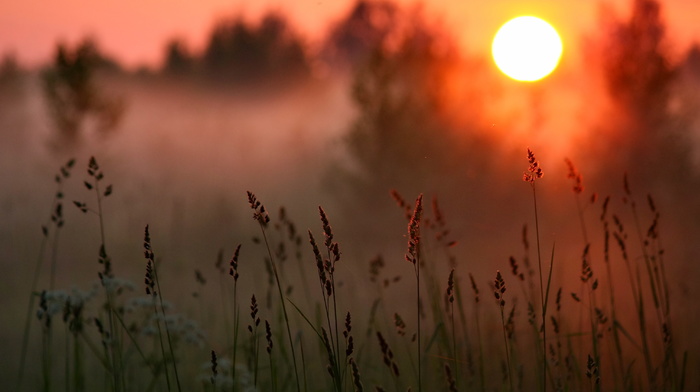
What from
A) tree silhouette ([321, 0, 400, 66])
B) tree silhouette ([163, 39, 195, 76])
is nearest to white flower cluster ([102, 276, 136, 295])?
→ tree silhouette ([321, 0, 400, 66])

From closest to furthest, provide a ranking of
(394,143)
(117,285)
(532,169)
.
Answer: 1. (532,169)
2. (117,285)
3. (394,143)

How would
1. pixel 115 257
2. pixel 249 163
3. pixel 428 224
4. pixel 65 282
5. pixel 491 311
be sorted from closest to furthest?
pixel 428 224 < pixel 491 311 < pixel 115 257 < pixel 65 282 < pixel 249 163

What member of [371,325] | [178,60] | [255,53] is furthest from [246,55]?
[371,325]

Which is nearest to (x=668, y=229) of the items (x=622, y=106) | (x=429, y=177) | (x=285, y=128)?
(x=622, y=106)

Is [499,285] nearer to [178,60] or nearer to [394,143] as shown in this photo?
[394,143]

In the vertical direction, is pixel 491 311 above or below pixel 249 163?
below

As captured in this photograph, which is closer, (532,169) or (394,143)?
(532,169)

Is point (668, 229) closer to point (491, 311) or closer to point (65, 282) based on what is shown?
point (491, 311)

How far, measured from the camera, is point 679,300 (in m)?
5.65

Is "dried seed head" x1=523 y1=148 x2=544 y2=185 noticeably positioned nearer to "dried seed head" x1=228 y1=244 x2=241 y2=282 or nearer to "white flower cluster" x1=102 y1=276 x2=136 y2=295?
"dried seed head" x1=228 y1=244 x2=241 y2=282

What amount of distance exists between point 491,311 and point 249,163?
24.9 meters

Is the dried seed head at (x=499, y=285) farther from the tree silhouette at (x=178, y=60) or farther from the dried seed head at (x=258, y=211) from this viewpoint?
the tree silhouette at (x=178, y=60)

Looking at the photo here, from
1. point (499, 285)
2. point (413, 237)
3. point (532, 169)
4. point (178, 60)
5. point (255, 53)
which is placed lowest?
point (499, 285)

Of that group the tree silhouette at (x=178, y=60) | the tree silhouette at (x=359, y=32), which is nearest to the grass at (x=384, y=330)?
the tree silhouette at (x=359, y=32)
